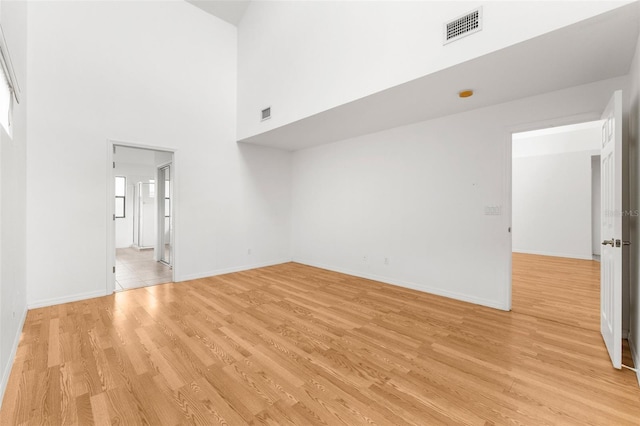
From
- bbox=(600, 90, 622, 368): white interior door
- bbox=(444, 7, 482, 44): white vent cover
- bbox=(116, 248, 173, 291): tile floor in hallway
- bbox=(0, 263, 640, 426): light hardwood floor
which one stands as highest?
bbox=(444, 7, 482, 44): white vent cover

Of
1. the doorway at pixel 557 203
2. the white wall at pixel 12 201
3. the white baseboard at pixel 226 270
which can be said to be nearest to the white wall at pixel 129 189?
the white baseboard at pixel 226 270

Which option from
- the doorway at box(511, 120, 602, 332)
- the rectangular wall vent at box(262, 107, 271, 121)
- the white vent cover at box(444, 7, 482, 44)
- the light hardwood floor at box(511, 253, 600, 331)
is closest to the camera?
the white vent cover at box(444, 7, 482, 44)

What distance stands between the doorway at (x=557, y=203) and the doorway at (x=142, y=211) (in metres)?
7.18

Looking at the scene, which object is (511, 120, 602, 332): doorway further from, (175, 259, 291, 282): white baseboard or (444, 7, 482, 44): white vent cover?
(175, 259, 291, 282): white baseboard

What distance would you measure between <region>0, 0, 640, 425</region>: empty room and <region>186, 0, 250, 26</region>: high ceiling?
0.09ft

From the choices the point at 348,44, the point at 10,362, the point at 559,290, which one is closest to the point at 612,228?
the point at 559,290

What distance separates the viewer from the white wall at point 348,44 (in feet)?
7.27

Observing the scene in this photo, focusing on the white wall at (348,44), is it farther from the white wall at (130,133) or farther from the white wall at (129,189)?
the white wall at (129,189)

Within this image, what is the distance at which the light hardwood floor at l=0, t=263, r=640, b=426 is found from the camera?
5.51ft

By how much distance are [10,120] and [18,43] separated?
1.09m

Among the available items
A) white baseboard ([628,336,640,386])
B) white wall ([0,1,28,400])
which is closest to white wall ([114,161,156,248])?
white wall ([0,1,28,400])

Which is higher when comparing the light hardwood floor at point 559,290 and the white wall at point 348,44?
the white wall at point 348,44

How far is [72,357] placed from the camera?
2324 millimetres

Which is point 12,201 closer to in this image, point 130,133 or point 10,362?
point 10,362
